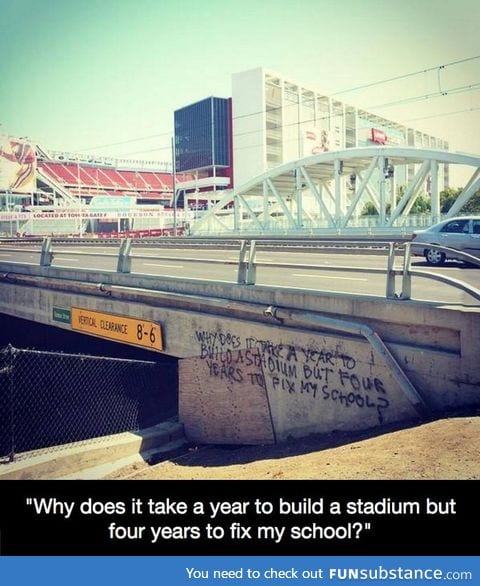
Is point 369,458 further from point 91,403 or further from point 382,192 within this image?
point 382,192

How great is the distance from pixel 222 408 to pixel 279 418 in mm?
1251

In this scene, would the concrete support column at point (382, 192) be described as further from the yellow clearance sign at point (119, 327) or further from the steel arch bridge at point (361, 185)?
the yellow clearance sign at point (119, 327)

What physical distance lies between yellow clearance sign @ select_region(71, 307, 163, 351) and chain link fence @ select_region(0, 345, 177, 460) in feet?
1.44

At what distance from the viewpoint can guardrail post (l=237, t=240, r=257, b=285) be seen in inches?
311

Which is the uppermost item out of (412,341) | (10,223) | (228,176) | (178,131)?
(178,131)

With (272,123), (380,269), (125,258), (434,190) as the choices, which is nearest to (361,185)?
(434,190)

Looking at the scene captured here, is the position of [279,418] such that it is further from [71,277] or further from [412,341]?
[71,277]

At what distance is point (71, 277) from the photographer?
11391 millimetres

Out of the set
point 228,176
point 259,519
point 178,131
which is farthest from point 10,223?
point 259,519

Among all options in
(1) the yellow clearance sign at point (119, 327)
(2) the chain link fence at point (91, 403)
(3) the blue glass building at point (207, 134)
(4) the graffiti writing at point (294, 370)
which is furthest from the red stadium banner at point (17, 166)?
(4) the graffiti writing at point (294, 370)

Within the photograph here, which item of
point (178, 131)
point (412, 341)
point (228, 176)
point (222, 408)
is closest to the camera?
point (412, 341)

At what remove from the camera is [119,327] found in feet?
31.8

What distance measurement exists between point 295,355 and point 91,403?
15.5ft

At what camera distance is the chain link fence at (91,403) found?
9.44 metres
